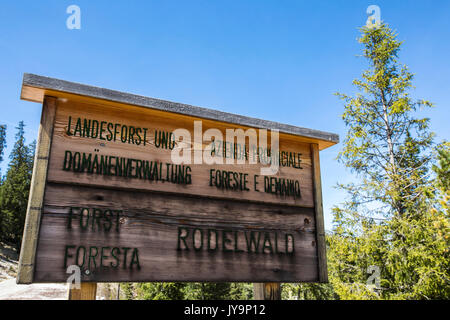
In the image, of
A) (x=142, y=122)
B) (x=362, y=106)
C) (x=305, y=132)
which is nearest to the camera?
(x=142, y=122)

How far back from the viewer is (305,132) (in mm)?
3020

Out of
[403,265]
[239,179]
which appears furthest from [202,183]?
[403,265]

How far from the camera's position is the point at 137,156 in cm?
243

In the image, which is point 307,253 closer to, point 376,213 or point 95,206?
point 95,206

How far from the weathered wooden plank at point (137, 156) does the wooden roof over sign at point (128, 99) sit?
3.1 inches

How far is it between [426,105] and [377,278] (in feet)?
22.0

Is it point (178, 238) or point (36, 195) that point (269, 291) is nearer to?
point (178, 238)

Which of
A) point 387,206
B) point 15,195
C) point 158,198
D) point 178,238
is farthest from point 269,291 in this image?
point 15,195

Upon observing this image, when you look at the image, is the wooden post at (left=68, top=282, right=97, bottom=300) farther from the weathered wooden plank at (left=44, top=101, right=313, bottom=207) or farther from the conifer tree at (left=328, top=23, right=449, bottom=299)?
the conifer tree at (left=328, top=23, right=449, bottom=299)

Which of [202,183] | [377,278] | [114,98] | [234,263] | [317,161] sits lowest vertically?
[377,278]

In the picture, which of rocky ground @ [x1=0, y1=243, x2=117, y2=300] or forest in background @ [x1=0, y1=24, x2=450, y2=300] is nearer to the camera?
forest in background @ [x1=0, y1=24, x2=450, y2=300]

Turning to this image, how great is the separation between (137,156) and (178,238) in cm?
65

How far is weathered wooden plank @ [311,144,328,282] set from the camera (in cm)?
286

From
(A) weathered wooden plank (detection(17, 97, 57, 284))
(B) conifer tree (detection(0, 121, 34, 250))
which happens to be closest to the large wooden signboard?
(A) weathered wooden plank (detection(17, 97, 57, 284))
